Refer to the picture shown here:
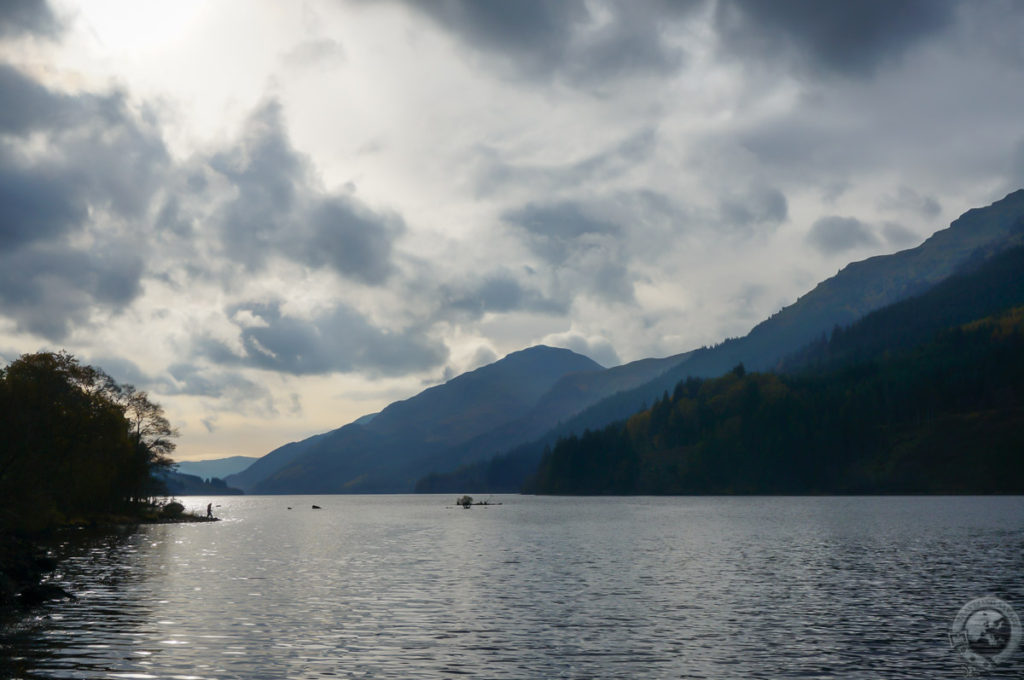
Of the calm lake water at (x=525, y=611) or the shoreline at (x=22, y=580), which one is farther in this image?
the shoreline at (x=22, y=580)

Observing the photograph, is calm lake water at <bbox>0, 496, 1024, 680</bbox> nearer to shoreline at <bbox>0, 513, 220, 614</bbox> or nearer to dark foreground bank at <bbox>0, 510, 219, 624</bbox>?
shoreline at <bbox>0, 513, 220, 614</bbox>

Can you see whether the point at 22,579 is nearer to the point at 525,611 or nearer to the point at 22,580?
the point at 22,580

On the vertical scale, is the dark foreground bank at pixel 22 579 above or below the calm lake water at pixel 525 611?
above

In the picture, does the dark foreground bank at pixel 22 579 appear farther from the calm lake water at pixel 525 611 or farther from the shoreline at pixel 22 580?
the calm lake water at pixel 525 611

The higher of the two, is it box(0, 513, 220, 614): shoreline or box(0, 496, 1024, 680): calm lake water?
box(0, 513, 220, 614): shoreline

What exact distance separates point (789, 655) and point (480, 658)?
536 inches

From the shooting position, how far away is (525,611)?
4984 centimetres

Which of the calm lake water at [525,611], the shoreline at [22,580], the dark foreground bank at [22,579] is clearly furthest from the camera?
the dark foreground bank at [22,579]

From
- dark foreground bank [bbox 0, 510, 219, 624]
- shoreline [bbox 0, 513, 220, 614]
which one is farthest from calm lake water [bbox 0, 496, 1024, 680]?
dark foreground bank [bbox 0, 510, 219, 624]

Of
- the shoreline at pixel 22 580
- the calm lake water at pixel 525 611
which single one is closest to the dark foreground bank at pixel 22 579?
the shoreline at pixel 22 580

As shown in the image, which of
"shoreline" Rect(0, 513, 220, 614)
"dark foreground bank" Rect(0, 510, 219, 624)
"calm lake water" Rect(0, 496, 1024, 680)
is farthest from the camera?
"dark foreground bank" Rect(0, 510, 219, 624)

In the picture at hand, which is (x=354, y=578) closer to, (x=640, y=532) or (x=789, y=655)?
(x=789, y=655)

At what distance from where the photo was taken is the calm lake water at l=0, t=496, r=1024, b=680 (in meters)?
34.9

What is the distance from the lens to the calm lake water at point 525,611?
34.9 metres
